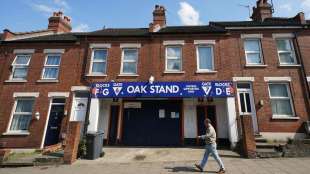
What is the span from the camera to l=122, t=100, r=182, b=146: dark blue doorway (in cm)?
1146

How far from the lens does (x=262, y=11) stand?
15031 millimetres

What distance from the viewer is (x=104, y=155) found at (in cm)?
931

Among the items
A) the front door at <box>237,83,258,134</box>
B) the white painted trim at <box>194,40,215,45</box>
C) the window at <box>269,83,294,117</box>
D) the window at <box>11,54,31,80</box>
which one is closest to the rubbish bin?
the window at <box>11,54,31,80</box>

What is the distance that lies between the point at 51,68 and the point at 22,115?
10.9ft

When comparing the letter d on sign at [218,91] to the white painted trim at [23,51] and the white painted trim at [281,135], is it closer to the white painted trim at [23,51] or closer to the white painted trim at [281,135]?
the white painted trim at [281,135]

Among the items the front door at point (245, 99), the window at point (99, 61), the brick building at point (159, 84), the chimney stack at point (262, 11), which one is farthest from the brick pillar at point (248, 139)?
the chimney stack at point (262, 11)

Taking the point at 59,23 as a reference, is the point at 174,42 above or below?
below

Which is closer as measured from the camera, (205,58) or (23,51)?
(205,58)

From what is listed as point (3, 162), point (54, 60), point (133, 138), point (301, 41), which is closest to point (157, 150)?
point (133, 138)

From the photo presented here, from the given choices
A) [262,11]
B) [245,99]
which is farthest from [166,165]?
[262,11]

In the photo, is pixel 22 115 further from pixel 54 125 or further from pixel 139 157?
pixel 139 157

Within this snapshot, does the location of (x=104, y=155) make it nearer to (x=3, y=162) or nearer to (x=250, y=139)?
(x=3, y=162)

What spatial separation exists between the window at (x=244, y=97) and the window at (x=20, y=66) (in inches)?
526

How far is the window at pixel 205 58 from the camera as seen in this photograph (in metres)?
11.9
